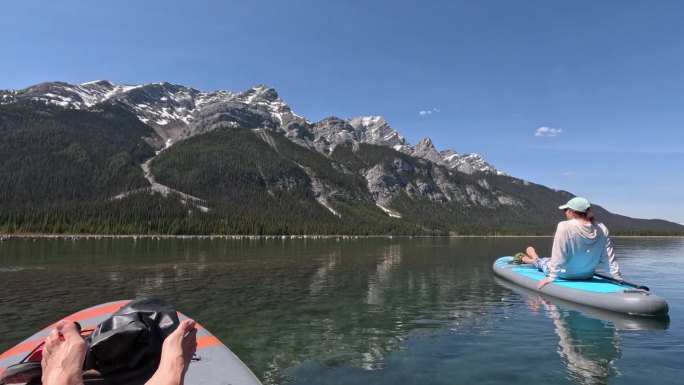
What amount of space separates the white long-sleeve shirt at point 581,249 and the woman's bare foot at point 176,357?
17659 millimetres

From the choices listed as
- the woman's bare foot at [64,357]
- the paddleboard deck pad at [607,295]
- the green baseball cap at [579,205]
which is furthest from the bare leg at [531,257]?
the woman's bare foot at [64,357]

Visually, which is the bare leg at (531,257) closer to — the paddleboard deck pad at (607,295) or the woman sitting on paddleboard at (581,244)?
the paddleboard deck pad at (607,295)

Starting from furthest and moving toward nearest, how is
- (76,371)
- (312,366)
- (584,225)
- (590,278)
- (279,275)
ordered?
1. (279,275)
2. (590,278)
3. (584,225)
4. (312,366)
5. (76,371)

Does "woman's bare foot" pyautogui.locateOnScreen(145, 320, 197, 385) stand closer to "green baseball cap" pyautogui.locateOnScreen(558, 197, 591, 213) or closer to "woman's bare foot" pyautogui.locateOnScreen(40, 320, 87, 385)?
"woman's bare foot" pyautogui.locateOnScreen(40, 320, 87, 385)

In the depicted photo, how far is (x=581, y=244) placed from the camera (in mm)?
18312

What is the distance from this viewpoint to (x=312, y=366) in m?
11.3

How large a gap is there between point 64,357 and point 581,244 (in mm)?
19889

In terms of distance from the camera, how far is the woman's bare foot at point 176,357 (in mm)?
3695

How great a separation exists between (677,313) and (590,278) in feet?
11.8

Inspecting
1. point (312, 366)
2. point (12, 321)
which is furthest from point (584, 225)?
point (12, 321)

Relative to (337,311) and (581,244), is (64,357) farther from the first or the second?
(581,244)

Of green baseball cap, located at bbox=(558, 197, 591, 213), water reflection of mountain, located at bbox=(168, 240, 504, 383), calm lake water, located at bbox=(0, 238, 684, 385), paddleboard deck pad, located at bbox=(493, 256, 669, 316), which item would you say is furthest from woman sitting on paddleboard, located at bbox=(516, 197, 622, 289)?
water reflection of mountain, located at bbox=(168, 240, 504, 383)

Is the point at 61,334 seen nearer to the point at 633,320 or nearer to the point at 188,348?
the point at 188,348

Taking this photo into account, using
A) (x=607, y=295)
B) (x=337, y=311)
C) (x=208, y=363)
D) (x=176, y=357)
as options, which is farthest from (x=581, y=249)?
(x=176, y=357)
